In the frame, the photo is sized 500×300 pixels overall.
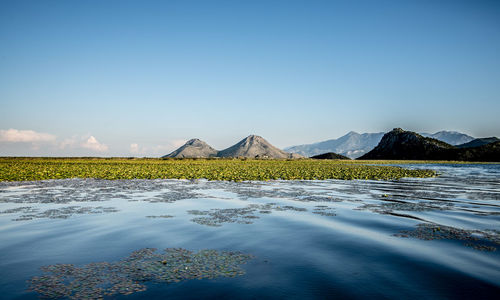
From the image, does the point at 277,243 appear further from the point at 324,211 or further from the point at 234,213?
the point at 324,211

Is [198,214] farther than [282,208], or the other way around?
[282,208]

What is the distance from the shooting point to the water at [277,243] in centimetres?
709

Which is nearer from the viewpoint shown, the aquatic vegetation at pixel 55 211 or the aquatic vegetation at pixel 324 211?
the aquatic vegetation at pixel 55 211

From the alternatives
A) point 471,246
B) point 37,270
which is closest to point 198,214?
point 37,270

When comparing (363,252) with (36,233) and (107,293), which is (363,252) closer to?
(107,293)

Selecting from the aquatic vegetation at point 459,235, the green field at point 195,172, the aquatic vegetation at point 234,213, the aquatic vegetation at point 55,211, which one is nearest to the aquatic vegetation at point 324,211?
the aquatic vegetation at point 234,213

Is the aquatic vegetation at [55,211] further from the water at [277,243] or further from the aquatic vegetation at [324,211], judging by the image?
the aquatic vegetation at [324,211]

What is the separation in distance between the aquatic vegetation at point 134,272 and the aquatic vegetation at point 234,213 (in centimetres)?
439

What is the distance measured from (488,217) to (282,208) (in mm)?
9916

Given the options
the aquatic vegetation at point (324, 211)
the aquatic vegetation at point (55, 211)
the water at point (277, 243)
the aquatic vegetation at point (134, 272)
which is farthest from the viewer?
the aquatic vegetation at point (324, 211)

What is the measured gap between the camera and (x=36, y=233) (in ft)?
38.8

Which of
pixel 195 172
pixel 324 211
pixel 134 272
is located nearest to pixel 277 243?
pixel 134 272

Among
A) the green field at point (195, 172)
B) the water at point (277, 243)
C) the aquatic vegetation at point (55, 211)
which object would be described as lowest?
the water at point (277, 243)

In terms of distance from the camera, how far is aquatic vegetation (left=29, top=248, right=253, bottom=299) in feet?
22.0
